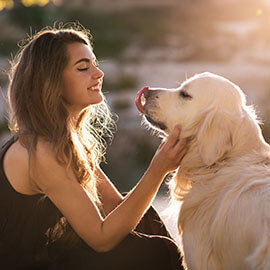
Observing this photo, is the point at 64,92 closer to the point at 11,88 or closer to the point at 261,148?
the point at 11,88

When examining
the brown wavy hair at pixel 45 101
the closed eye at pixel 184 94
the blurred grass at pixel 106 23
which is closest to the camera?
the brown wavy hair at pixel 45 101

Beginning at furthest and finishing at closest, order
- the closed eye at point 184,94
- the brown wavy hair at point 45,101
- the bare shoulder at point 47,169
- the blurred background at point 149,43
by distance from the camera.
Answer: the blurred background at point 149,43 → the closed eye at point 184,94 → the brown wavy hair at point 45,101 → the bare shoulder at point 47,169

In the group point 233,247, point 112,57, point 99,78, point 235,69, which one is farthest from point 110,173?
point 112,57

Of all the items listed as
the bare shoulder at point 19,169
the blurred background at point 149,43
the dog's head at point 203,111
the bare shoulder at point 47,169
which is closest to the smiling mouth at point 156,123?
the dog's head at point 203,111

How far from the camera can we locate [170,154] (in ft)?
8.78

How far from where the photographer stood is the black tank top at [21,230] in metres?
2.59

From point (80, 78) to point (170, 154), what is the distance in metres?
0.66

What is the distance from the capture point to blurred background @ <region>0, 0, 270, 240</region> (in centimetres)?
937

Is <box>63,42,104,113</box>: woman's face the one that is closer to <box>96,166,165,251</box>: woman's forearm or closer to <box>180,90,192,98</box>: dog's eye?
<box>180,90,192,98</box>: dog's eye

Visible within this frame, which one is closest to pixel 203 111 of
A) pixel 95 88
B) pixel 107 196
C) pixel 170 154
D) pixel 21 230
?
pixel 170 154

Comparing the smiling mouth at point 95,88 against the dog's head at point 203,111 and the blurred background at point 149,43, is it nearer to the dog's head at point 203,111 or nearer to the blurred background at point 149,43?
the dog's head at point 203,111

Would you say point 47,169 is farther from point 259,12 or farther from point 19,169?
point 259,12

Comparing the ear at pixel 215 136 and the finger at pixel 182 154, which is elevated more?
the ear at pixel 215 136

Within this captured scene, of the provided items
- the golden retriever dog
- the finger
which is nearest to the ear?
the golden retriever dog
